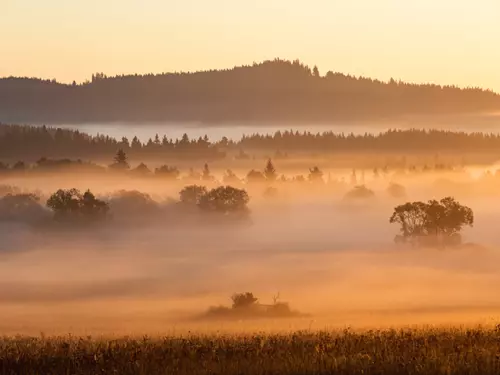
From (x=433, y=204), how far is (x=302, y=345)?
148599mm

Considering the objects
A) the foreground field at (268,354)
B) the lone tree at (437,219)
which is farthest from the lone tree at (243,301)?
the foreground field at (268,354)

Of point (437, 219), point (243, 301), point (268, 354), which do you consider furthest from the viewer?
point (437, 219)

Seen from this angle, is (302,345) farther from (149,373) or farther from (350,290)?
(350,290)

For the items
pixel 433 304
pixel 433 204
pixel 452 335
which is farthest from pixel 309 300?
pixel 452 335

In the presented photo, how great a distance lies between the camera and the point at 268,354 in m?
20.7

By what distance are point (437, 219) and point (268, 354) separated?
150537 mm

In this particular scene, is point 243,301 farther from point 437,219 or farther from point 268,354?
point 268,354

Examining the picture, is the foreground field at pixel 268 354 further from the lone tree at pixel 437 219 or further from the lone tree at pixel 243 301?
the lone tree at pixel 437 219

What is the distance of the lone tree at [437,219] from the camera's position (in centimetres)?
16612

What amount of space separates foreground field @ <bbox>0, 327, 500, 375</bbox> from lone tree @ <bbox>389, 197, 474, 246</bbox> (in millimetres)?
143251

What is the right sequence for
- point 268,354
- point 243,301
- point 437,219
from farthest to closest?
1. point 437,219
2. point 243,301
3. point 268,354

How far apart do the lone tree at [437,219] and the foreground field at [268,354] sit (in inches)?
5640

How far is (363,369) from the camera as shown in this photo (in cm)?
1873

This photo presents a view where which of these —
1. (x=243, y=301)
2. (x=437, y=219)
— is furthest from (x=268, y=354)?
(x=437, y=219)
